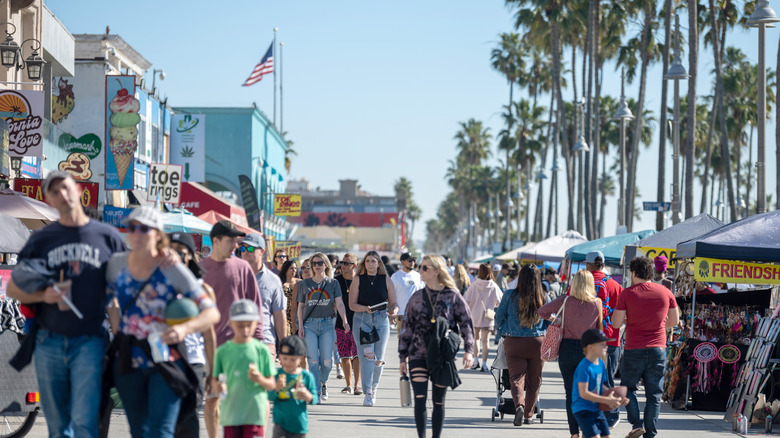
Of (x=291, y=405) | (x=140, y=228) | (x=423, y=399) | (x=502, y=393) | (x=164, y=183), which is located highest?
(x=164, y=183)

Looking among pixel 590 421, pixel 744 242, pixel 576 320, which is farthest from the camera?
pixel 744 242

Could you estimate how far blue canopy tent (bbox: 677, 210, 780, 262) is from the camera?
1227cm

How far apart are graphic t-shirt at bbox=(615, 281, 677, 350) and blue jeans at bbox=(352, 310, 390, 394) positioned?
3599 millimetres

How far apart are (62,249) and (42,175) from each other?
61.0 ft

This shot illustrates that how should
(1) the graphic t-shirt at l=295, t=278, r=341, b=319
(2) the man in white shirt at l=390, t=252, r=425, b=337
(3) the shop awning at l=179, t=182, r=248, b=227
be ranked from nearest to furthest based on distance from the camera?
1. (1) the graphic t-shirt at l=295, t=278, r=341, b=319
2. (2) the man in white shirt at l=390, t=252, r=425, b=337
3. (3) the shop awning at l=179, t=182, r=248, b=227

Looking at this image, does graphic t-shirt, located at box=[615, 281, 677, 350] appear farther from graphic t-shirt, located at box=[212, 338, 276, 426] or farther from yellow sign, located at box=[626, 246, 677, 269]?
yellow sign, located at box=[626, 246, 677, 269]

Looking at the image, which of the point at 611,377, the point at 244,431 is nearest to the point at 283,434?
the point at 244,431

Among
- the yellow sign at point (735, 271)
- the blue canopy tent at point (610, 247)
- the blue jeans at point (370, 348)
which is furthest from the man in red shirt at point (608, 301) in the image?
the blue canopy tent at point (610, 247)

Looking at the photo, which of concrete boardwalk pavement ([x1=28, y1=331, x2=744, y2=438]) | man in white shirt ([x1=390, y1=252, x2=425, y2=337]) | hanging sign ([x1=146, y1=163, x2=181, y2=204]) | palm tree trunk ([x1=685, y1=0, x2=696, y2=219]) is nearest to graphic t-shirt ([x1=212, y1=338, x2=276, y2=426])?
concrete boardwalk pavement ([x1=28, y1=331, x2=744, y2=438])

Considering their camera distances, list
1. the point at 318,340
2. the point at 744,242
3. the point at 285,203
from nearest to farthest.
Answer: the point at 744,242
the point at 318,340
the point at 285,203

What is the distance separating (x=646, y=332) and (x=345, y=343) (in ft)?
15.7

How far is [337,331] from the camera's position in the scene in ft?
45.3

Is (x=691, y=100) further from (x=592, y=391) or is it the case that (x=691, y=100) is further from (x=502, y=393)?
(x=592, y=391)

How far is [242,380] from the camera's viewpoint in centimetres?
662
